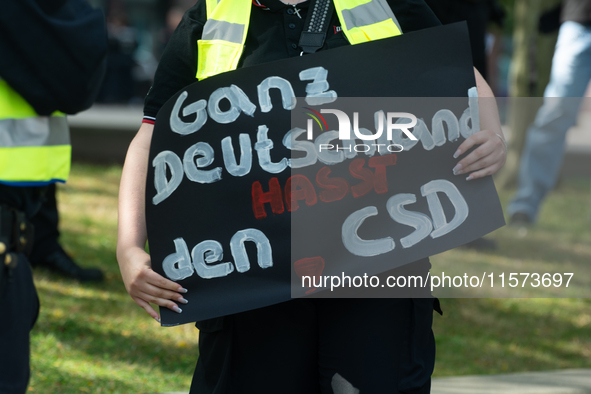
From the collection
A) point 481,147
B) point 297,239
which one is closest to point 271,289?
point 297,239

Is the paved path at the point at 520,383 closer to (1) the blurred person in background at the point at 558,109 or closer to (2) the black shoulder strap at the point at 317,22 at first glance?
(2) the black shoulder strap at the point at 317,22

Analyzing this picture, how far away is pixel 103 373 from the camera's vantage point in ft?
10.3

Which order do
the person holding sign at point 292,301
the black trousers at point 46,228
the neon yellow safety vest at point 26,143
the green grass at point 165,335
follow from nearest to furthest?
the person holding sign at point 292,301
the neon yellow safety vest at point 26,143
the green grass at point 165,335
the black trousers at point 46,228

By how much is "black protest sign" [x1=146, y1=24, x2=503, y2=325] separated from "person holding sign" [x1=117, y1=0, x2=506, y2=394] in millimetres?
49

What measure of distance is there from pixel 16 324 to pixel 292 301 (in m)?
0.88

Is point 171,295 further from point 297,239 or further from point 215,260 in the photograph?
point 297,239

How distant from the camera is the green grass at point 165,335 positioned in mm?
3146

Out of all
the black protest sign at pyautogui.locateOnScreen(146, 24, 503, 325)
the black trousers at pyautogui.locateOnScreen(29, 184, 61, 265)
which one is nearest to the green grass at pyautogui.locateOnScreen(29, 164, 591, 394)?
the black trousers at pyautogui.locateOnScreen(29, 184, 61, 265)

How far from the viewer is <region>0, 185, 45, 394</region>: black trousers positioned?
191cm

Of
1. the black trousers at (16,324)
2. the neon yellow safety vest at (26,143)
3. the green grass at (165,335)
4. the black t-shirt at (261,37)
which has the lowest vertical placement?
the green grass at (165,335)

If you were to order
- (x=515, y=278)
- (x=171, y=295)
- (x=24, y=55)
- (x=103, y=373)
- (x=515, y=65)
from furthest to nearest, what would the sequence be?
(x=515, y=65) → (x=515, y=278) → (x=103, y=373) → (x=24, y=55) → (x=171, y=295)

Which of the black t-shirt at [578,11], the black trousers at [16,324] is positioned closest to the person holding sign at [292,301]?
the black trousers at [16,324]

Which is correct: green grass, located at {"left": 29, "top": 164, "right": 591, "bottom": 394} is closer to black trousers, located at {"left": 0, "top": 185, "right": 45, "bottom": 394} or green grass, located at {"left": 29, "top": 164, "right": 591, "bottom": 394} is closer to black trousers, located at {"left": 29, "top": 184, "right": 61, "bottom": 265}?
black trousers, located at {"left": 29, "top": 184, "right": 61, "bottom": 265}

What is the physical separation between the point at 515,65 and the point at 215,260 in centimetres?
685
